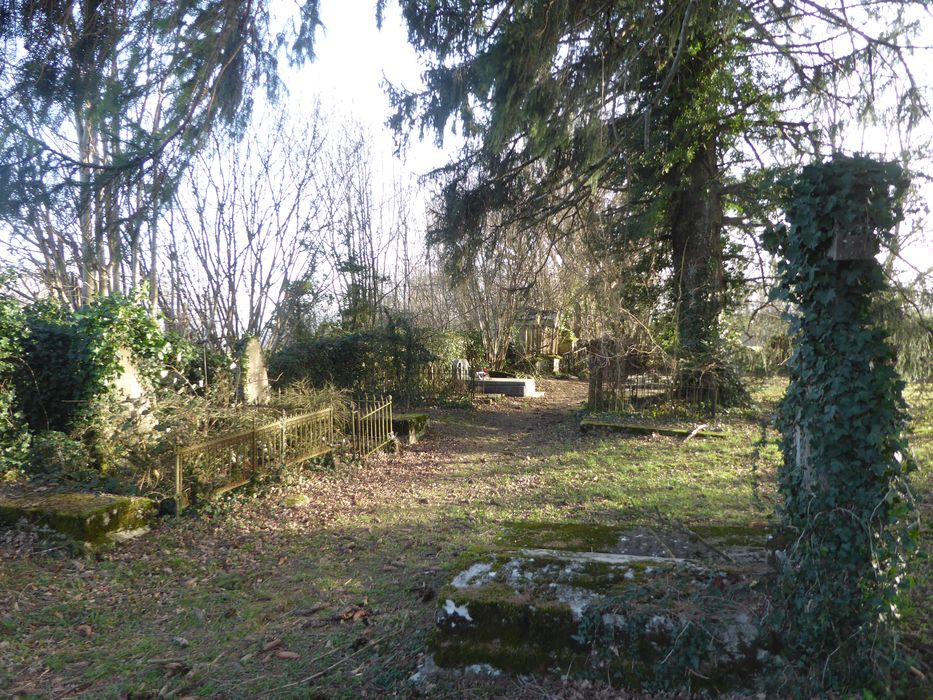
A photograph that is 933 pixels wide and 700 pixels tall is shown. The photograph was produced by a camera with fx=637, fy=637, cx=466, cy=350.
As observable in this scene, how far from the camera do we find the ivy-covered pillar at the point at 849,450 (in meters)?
3.09

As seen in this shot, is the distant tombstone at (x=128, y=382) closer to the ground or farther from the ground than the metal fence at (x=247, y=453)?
farther from the ground

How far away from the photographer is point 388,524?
23.5ft

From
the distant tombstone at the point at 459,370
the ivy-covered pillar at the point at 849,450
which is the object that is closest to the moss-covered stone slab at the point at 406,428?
the distant tombstone at the point at 459,370

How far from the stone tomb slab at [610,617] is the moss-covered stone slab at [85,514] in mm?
4182

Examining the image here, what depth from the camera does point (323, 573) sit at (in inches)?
224

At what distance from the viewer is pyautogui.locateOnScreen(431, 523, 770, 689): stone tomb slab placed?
10.6 feet

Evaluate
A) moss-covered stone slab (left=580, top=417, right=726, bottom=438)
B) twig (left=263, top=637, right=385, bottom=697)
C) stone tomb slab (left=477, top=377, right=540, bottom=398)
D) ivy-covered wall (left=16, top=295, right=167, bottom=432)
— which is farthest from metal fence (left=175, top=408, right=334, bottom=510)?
stone tomb slab (left=477, top=377, right=540, bottom=398)

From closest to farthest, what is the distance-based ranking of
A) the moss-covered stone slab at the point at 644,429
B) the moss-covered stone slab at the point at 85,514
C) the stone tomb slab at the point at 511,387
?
1. the moss-covered stone slab at the point at 85,514
2. the moss-covered stone slab at the point at 644,429
3. the stone tomb slab at the point at 511,387

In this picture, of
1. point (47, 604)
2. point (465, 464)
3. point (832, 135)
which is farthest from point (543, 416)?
point (47, 604)

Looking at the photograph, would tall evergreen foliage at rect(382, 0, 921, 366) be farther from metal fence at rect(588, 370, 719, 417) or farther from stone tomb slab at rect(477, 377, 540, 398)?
stone tomb slab at rect(477, 377, 540, 398)

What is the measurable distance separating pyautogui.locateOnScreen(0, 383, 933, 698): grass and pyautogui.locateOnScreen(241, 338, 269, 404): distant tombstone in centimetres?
289

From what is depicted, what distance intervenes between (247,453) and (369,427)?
3.03m

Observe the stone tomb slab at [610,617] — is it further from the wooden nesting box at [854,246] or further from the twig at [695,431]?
the twig at [695,431]

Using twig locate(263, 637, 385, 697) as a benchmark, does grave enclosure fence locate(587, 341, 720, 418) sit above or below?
above
